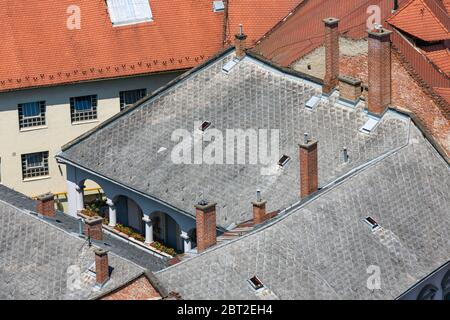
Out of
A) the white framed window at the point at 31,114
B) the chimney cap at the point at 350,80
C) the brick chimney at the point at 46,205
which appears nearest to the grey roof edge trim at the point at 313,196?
the chimney cap at the point at 350,80

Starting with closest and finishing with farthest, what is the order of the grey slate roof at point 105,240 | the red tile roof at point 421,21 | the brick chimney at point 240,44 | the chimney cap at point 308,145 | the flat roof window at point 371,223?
the grey slate roof at point 105,240
the flat roof window at point 371,223
the chimney cap at point 308,145
the red tile roof at point 421,21
the brick chimney at point 240,44

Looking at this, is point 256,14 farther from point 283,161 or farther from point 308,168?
point 308,168

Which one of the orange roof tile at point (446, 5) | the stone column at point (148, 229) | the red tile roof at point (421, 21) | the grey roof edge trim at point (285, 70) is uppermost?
the red tile roof at point (421, 21)

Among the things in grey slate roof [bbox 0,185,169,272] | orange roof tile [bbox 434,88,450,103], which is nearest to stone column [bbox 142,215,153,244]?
grey slate roof [bbox 0,185,169,272]

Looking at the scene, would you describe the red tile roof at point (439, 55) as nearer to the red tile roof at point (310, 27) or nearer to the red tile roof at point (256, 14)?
the red tile roof at point (310, 27)

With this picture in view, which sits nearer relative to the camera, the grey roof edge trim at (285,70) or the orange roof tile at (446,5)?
the grey roof edge trim at (285,70)

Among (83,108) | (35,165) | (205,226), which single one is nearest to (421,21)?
(83,108)
